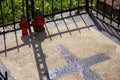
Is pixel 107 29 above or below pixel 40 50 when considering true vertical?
above

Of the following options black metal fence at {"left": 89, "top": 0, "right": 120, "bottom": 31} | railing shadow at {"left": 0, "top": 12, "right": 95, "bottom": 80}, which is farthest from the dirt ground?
black metal fence at {"left": 89, "top": 0, "right": 120, "bottom": 31}

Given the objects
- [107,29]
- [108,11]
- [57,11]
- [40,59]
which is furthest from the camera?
[108,11]

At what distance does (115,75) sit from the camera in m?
5.50

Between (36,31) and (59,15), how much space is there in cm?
107

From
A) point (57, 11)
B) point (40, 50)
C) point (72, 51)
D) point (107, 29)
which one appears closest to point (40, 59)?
point (40, 50)

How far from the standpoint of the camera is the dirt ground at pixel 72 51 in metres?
5.55

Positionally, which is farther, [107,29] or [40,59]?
[107,29]

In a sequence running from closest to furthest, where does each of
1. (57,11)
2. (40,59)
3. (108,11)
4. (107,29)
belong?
(40,59) → (107,29) → (57,11) → (108,11)

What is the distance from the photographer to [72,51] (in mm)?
6262

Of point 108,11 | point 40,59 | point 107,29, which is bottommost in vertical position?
point 40,59

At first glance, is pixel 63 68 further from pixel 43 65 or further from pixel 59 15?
pixel 59 15

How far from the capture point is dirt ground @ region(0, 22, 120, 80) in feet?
18.2

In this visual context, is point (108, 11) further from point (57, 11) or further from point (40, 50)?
point (40, 50)

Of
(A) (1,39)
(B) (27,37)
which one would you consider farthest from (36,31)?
(A) (1,39)
